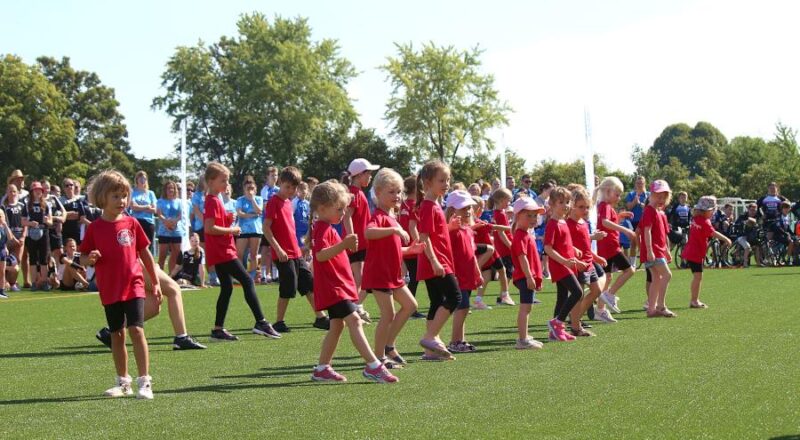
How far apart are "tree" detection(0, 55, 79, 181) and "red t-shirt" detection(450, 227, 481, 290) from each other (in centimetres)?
6372

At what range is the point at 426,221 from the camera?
33.9 feet

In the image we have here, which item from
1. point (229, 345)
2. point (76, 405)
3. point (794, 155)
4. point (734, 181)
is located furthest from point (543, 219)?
point (734, 181)

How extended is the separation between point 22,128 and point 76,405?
66.6 metres

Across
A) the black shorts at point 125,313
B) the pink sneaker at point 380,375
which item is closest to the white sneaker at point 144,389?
the black shorts at point 125,313

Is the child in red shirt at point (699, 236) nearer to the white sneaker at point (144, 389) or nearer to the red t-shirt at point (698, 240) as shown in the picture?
the red t-shirt at point (698, 240)

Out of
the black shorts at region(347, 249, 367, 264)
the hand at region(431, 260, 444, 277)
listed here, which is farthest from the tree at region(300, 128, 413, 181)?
the hand at region(431, 260, 444, 277)

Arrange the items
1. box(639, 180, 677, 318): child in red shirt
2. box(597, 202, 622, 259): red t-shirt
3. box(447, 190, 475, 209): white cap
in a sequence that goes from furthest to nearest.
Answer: box(597, 202, 622, 259): red t-shirt, box(639, 180, 677, 318): child in red shirt, box(447, 190, 475, 209): white cap

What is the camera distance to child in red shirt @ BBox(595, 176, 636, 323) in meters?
14.1

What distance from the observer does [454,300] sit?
10.5 metres

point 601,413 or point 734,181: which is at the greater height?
point 734,181

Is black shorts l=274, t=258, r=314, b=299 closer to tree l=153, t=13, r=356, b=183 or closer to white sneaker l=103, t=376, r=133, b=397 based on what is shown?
white sneaker l=103, t=376, r=133, b=397

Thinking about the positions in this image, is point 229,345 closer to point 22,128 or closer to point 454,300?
point 454,300

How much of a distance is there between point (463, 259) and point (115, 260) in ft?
13.2

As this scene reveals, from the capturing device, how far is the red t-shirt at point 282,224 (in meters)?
13.1
